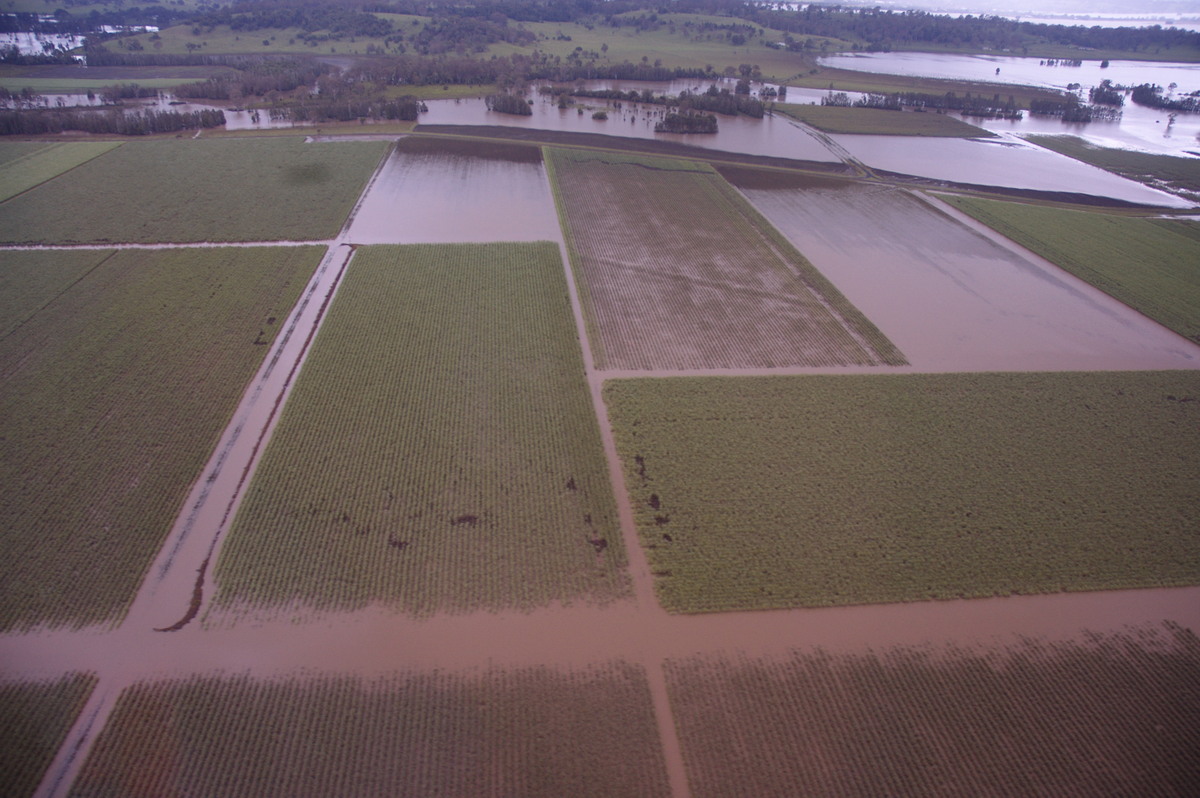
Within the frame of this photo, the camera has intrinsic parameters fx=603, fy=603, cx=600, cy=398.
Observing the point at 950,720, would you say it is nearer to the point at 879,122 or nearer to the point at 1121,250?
the point at 1121,250

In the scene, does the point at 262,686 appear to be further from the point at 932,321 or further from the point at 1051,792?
the point at 932,321

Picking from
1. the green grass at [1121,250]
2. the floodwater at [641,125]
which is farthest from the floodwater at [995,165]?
the green grass at [1121,250]

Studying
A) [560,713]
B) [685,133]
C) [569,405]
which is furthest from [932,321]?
[685,133]

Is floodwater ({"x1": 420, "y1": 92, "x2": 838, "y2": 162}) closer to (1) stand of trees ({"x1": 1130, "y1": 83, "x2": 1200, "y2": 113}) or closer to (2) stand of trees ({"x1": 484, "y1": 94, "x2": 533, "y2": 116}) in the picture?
(2) stand of trees ({"x1": 484, "y1": 94, "x2": 533, "y2": 116})

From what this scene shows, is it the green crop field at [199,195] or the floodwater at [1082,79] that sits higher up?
the floodwater at [1082,79]

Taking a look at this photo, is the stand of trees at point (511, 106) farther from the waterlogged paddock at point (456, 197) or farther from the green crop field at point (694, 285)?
the green crop field at point (694, 285)
